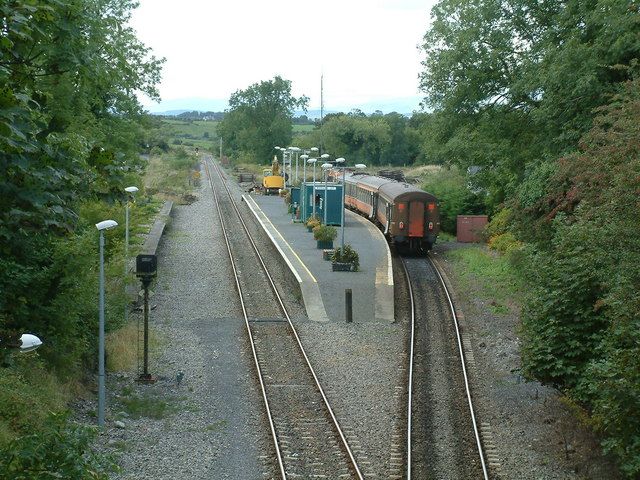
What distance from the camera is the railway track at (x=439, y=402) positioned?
529 inches

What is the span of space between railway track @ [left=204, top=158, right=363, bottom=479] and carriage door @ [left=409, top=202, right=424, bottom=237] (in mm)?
7057

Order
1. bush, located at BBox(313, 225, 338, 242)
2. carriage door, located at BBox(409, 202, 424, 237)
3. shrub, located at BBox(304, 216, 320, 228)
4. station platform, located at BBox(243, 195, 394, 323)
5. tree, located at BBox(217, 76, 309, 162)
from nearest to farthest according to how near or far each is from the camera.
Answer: station platform, located at BBox(243, 195, 394, 323)
carriage door, located at BBox(409, 202, 424, 237)
bush, located at BBox(313, 225, 338, 242)
shrub, located at BBox(304, 216, 320, 228)
tree, located at BBox(217, 76, 309, 162)

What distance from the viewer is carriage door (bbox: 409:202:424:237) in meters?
35.2

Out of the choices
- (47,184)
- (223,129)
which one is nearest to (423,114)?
(47,184)

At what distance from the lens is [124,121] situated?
34438 mm

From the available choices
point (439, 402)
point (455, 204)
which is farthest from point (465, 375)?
point (455, 204)

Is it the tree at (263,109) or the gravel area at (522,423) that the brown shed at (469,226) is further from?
the tree at (263,109)

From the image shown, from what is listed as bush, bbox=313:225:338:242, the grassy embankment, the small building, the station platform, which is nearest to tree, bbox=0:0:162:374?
the grassy embankment

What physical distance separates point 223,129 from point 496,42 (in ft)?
349

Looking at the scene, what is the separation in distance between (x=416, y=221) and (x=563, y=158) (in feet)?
50.5

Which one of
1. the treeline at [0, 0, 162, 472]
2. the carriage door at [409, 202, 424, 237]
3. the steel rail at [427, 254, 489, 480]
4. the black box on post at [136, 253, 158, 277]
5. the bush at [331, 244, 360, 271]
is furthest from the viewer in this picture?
the carriage door at [409, 202, 424, 237]

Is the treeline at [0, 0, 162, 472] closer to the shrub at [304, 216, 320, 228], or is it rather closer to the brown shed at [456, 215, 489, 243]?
the shrub at [304, 216, 320, 228]

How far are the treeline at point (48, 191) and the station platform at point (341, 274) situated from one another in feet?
21.7

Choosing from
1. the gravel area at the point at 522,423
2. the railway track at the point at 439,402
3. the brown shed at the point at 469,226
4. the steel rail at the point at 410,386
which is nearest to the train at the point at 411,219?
the brown shed at the point at 469,226
